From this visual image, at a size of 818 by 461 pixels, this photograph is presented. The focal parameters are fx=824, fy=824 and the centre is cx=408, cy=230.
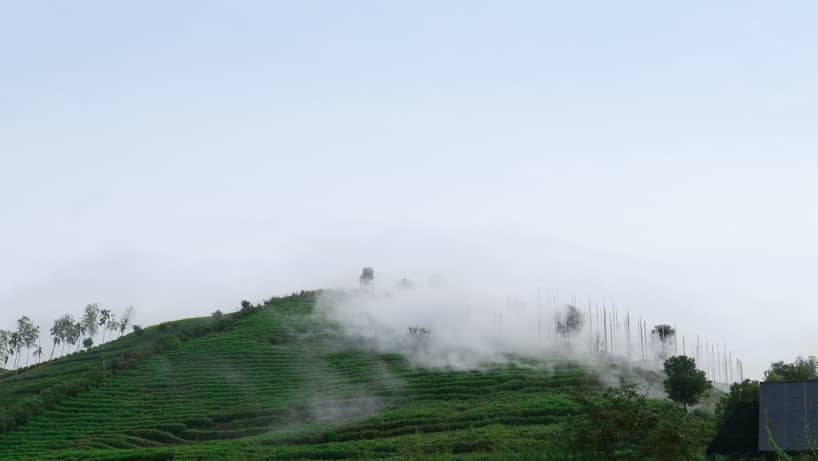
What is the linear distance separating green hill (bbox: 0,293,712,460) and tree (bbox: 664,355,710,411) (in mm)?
7483

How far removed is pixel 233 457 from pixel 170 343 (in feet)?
165

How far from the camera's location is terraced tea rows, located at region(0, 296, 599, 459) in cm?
6041

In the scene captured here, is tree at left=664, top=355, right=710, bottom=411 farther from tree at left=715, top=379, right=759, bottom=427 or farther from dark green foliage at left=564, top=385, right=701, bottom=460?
dark green foliage at left=564, top=385, right=701, bottom=460

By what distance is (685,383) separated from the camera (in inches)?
2530

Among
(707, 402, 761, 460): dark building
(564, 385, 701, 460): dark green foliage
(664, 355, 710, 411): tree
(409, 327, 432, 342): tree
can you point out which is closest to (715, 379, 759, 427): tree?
(664, 355, 710, 411): tree

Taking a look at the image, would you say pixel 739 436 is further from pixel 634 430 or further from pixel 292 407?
pixel 292 407

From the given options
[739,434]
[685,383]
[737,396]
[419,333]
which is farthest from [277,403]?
[739,434]

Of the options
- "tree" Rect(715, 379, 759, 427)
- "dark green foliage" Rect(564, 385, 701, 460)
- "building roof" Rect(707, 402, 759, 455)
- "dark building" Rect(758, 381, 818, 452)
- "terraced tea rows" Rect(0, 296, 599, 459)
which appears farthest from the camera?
"terraced tea rows" Rect(0, 296, 599, 459)

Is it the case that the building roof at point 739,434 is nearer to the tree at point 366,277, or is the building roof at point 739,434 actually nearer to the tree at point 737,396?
the tree at point 737,396

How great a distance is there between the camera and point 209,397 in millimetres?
82312

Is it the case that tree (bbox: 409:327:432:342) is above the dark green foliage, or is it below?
above

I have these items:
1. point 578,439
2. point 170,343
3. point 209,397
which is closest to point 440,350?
point 209,397

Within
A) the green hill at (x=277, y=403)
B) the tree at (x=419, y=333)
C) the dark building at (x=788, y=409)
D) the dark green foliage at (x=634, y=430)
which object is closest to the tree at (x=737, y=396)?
the green hill at (x=277, y=403)

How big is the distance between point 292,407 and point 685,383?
35117 millimetres
